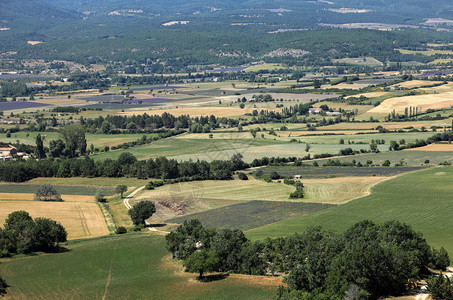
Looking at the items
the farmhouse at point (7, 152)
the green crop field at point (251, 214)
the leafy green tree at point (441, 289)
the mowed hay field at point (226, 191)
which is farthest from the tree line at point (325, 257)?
the farmhouse at point (7, 152)

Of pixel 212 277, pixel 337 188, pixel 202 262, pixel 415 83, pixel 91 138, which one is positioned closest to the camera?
pixel 202 262

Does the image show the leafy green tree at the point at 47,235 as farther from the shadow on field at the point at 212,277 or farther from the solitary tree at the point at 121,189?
the solitary tree at the point at 121,189

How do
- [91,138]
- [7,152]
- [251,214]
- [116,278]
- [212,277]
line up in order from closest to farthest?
1. [212,277]
2. [116,278]
3. [251,214]
4. [7,152]
5. [91,138]

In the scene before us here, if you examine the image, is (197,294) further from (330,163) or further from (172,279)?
(330,163)

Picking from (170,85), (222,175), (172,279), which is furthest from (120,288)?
(170,85)

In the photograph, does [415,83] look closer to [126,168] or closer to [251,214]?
[126,168]

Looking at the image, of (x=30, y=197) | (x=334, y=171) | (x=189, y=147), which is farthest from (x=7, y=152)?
(x=334, y=171)
